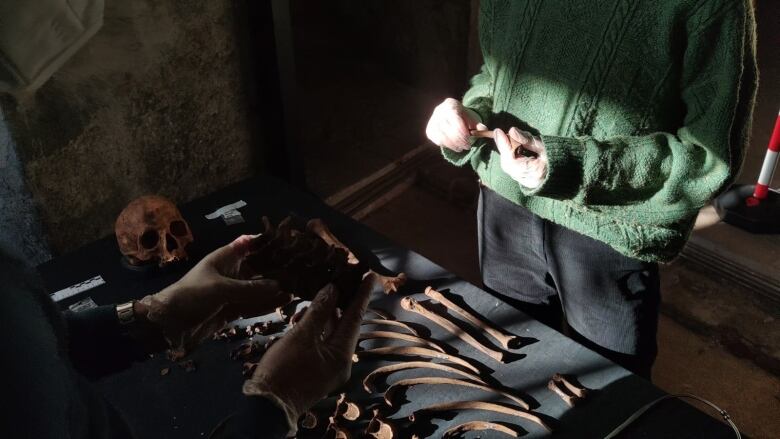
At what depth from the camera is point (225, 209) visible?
9.61 ft

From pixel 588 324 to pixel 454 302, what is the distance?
17.9 inches

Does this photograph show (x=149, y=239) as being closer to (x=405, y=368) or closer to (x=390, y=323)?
(x=390, y=323)

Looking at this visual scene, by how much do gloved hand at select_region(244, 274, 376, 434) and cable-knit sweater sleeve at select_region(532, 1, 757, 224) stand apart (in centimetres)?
62

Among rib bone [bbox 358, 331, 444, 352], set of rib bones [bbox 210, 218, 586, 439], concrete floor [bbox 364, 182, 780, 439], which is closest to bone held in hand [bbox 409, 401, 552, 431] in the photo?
set of rib bones [bbox 210, 218, 586, 439]

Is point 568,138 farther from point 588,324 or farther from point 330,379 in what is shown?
point 330,379

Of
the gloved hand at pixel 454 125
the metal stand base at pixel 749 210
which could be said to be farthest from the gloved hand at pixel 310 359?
the metal stand base at pixel 749 210

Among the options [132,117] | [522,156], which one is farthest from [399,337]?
[132,117]

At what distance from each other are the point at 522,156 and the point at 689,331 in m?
2.27

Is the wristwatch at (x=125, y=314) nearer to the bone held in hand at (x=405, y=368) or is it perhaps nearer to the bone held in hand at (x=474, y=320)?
the bone held in hand at (x=405, y=368)

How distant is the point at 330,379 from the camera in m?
1.71

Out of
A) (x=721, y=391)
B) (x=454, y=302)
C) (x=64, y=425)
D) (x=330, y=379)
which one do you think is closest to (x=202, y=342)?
(x=330, y=379)

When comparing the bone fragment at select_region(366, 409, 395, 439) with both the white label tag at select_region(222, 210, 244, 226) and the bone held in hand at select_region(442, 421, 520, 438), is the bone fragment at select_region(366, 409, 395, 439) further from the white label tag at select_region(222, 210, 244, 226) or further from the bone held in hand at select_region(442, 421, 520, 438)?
the white label tag at select_region(222, 210, 244, 226)

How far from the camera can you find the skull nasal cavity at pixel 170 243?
2514 millimetres

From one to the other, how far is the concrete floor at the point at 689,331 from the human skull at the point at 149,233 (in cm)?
191
